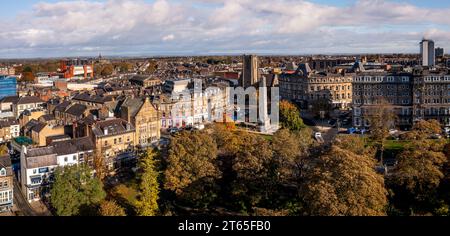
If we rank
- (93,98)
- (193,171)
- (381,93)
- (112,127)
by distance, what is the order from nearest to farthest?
(193,171), (112,127), (93,98), (381,93)

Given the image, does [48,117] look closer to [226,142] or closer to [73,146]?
[73,146]

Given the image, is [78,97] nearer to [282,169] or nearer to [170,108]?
[170,108]

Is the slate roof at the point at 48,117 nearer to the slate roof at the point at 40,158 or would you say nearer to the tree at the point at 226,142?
the slate roof at the point at 40,158

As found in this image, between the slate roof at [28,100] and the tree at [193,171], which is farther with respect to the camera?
the slate roof at [28,100]

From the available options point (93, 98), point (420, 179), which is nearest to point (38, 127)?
point (93, 98)

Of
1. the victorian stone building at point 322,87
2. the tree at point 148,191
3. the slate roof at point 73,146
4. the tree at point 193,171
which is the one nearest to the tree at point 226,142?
the tree at point 193,171

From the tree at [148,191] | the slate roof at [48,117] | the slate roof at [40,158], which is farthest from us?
the slate roof at [48,117]

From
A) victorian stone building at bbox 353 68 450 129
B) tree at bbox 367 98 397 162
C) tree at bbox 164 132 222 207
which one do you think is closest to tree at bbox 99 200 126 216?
tree at bbox 164 132 222 207
